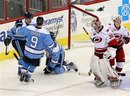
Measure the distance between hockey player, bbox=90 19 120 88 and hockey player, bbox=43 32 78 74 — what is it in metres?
0.75

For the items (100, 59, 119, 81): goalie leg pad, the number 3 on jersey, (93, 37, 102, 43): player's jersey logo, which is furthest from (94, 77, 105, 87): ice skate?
the number 3 on jersey

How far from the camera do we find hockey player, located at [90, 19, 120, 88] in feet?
28.2

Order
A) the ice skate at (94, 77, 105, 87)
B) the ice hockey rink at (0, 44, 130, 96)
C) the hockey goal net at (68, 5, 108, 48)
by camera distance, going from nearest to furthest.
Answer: the ice hockey rink at (0, 44, 130, 96) → the ice skate at (94, 77, 105, 87) → the hockey goal net at (68, 5, 108, 48)

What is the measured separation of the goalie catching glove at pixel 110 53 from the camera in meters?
8.60

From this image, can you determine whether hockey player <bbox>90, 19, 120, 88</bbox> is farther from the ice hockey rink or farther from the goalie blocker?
the ice hockey rink

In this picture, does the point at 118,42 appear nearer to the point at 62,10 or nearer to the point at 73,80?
the point at 73,80

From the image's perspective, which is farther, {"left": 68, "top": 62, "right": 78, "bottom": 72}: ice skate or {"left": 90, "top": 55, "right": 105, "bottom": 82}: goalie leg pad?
{"left": 68, "top": 62, "right": 78, "bottom": 72}: ice skate

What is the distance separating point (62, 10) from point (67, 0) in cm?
30

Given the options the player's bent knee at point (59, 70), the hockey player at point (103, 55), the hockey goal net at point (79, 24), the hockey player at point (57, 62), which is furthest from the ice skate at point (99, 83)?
the hockey goal net at point (79, 24)

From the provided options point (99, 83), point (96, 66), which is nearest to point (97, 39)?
point (96, 66)

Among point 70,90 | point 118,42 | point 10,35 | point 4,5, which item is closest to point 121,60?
point 118,42

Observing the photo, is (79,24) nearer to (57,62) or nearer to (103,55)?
(57,62)

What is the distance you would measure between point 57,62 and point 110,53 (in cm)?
110

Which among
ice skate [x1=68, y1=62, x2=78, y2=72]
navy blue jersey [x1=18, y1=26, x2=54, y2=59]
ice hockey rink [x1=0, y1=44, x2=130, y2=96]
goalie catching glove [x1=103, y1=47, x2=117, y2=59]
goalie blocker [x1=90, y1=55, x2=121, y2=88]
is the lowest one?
ice hockey rink [x1=0, y1=44, x2=130, y2=96]
